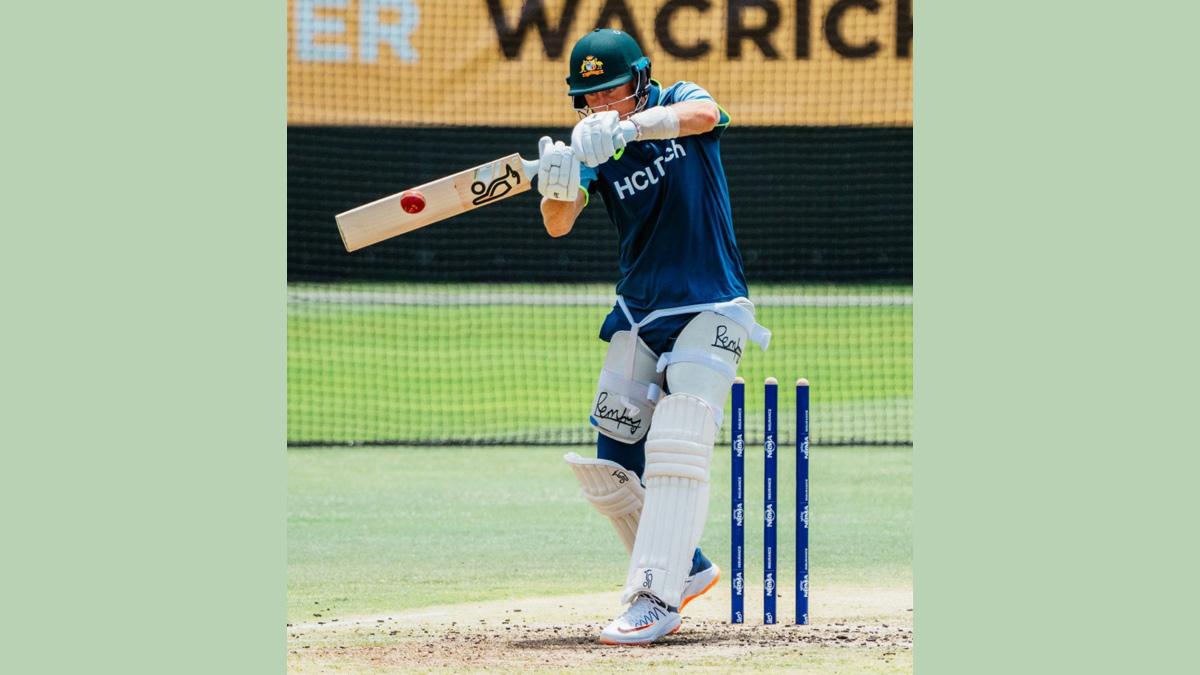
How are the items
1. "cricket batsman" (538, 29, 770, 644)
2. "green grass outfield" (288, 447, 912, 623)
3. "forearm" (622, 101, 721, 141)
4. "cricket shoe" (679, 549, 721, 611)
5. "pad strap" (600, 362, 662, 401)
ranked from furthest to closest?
"green grass outfield" (288, 447, 912, 623), "cricket shoe" (679, 549, 721, 611), "pad strap" (600, 362, 662, 401), "cricket batsman" (538, 29, 770, 644), "forearm" (622, 101, 721, 141)

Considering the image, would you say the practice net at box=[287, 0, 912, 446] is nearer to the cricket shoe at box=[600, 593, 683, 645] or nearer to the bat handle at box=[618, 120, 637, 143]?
the cricket shoe at box=[600, 593, 683, 645]

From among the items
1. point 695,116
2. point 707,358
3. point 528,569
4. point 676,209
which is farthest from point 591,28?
point 707,358

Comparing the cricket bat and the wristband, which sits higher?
the wristband

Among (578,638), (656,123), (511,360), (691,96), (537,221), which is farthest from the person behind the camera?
(537,221)

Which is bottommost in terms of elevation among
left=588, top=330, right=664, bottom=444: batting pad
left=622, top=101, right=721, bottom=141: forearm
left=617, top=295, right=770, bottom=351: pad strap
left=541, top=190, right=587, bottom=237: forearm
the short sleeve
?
left=588, top=330, right=664, bottom=444: batting pad

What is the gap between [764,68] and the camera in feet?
33.6

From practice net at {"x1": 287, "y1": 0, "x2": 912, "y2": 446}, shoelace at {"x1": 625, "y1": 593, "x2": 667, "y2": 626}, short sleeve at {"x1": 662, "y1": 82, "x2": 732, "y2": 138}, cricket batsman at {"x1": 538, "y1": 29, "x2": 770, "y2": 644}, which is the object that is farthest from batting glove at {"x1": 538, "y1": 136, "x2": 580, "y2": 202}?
practice net at {"x1": 287, "y1": 0, "x2": 912, "y2": 446}

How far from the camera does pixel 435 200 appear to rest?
4750 mm

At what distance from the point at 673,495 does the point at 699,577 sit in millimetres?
503

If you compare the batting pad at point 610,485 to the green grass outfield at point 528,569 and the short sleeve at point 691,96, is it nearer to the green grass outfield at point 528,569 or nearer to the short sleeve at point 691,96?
the green grass outfield at point 528,569

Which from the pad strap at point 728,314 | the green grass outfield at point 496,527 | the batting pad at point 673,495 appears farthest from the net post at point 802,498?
the batting pad at point 673,495

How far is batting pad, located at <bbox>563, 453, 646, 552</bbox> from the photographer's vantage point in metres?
4.97

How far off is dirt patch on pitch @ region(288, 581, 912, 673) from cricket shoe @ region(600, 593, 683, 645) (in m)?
0.03

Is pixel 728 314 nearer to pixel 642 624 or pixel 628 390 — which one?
pixel 628 390
